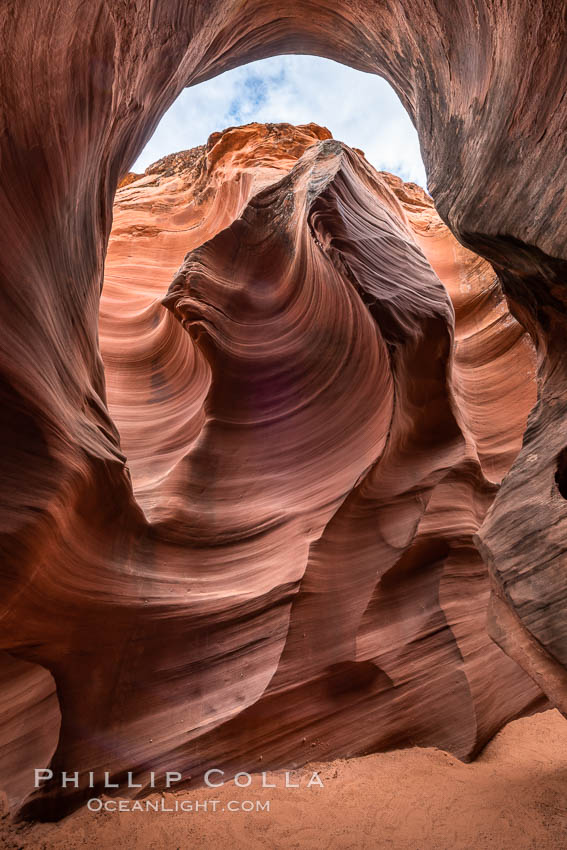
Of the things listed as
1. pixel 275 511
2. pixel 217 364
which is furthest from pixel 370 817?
pixel 217 364

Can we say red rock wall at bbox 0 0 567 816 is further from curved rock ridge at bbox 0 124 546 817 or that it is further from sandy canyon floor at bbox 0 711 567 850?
sandy canyon floor at bbox 0 711 567 850

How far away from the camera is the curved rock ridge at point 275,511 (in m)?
4.48

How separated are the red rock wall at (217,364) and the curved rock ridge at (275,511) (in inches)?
1.3

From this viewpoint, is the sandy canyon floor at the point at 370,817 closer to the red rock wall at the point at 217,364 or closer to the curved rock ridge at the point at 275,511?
the curved rock ridge at the point at 275,511

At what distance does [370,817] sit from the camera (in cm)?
396

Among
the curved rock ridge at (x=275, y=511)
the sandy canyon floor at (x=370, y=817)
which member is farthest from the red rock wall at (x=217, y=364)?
the sandy canyon floor at (x=370, y=817)

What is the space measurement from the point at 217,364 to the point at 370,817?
508 centimetres

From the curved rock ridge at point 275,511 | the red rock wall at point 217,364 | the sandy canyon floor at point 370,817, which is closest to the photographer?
the red rock wall at point 217,364

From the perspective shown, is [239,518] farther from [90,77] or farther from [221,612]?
[90,77]

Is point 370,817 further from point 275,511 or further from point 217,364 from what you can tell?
point 217,364

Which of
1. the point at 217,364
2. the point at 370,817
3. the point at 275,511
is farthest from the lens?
the point at 217,364

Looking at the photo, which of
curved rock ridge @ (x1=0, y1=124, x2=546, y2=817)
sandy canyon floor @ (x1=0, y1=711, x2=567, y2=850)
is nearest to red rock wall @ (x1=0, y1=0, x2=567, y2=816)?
curved rock ridge @ (x1=0, y1=124, x2=546, y2=817)

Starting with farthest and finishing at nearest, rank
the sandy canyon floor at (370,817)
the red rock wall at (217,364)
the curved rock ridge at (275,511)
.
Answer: the curved rock ridge at (275,511) < the sandy canyon floor at (370,817) < the red rock wall at (217,364)

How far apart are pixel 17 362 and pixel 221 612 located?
3.26 meters
